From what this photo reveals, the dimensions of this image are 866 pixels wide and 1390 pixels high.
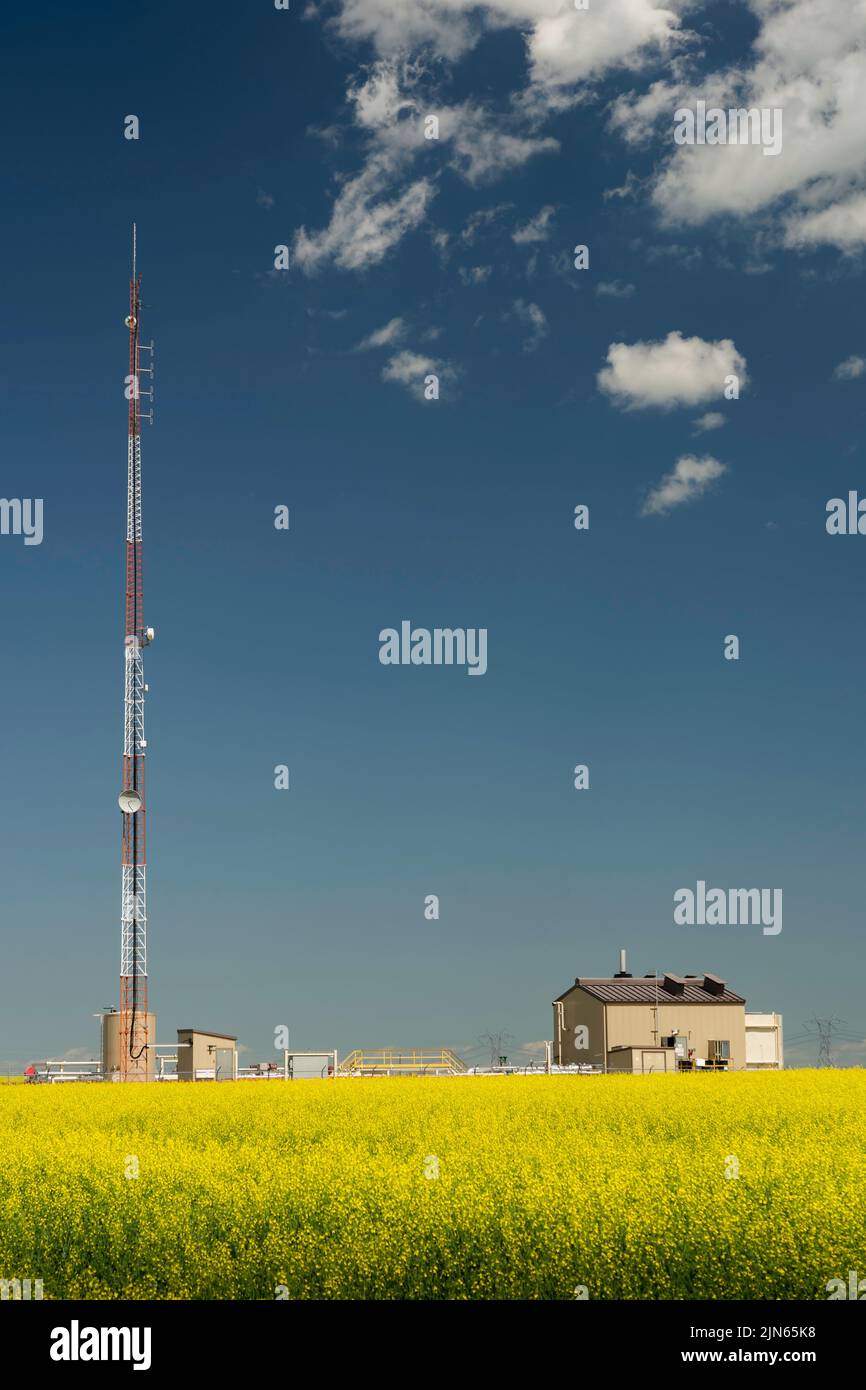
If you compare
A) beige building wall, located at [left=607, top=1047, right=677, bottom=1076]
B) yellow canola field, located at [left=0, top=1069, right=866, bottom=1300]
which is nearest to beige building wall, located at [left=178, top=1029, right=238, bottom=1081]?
beige building wall, located at [left=607, top=1047, right=677, bottom=1076]

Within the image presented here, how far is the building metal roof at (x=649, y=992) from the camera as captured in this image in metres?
76.0

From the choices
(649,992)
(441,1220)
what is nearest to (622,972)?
(649,992)

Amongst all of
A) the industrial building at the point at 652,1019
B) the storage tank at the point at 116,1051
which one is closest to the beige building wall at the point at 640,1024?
the industrial building at the point at 652,1019

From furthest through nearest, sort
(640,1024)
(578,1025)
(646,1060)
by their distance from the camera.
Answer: (578,1025) < (640,1024) < (646,1060)

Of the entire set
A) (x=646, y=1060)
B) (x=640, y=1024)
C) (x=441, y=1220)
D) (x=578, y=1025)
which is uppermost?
(x=640, y=1024)

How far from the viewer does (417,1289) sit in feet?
57.5

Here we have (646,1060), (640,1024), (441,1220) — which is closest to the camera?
(441,1220)

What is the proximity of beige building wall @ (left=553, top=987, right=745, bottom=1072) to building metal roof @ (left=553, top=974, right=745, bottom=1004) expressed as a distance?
298mm

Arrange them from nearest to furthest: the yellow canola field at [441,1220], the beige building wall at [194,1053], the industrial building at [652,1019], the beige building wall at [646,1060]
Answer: the yellow canola field at [441,1220]
the beige building wall at [646,1060]
the beige building wall at [194,1053]
the industrial building at [652,1019]

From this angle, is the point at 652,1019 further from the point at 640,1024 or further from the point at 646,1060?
the point at 646,1060

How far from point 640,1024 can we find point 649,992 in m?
3.60

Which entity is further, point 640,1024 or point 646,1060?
point 640,1024

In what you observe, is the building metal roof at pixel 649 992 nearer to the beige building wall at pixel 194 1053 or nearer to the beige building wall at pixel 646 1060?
the beige building wall at pixel 646 1060

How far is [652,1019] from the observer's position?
247 ft
